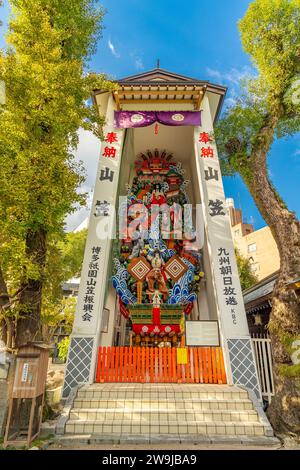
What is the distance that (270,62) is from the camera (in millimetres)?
7699

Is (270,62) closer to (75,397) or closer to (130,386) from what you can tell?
(130,386)

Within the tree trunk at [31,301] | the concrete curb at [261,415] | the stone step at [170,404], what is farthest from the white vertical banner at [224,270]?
the tree trunk at [31,301]

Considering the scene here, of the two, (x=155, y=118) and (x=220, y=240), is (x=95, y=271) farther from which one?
(x=155, y=118)

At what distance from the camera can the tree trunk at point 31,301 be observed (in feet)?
19.0

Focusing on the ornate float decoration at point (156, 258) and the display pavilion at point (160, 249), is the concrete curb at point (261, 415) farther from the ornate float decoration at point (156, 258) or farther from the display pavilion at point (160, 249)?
the ornate float decoration at point (156, 258)

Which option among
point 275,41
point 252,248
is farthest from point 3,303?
point 252,248

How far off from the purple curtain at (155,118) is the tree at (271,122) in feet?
7.06

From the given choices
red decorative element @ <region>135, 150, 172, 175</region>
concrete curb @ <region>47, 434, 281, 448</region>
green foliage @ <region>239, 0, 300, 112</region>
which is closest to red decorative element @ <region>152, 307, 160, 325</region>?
concrete curb @ <region>47, 434, 281, 448</region>

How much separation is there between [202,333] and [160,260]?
165 inches

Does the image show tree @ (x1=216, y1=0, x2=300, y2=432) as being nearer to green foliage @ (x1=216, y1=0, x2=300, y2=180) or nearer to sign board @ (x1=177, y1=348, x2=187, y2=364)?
green foliage @ (x1=216, y1=0, x2=300, y2=180)

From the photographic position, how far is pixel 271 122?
307 inches

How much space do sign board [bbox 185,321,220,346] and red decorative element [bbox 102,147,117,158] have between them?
6.00 metres

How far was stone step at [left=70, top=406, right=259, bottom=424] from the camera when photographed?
5.26 metres

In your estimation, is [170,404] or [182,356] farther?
[182,356]
